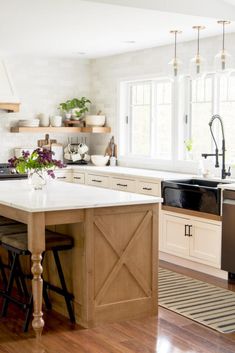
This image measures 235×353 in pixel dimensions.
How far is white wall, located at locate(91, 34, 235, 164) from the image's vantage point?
6.84 metres

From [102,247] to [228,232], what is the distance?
1.69 m

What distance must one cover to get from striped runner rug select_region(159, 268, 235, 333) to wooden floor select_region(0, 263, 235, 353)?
0.14 m

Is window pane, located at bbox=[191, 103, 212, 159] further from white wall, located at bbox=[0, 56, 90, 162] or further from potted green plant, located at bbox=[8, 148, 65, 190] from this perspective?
potted green plant, located at bbox=[8, 148, 65, 190]

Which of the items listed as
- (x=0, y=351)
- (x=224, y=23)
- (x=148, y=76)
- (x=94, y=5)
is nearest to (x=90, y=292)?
(x=0, y=351)

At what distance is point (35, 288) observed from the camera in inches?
165

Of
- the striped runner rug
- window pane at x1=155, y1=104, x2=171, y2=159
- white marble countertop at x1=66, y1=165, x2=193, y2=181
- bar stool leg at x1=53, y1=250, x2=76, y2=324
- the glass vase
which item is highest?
window pane at x1=155, y1=104, x2=171, y2=159

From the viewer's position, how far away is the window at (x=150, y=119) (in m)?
7.79

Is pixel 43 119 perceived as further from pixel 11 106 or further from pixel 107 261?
pixel 107 261

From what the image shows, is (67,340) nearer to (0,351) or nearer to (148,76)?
(0,351)

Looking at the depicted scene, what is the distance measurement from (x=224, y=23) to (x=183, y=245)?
7.56 feet

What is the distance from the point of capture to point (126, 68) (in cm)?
822

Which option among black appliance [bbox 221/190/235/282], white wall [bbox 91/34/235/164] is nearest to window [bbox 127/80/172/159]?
white wall [bbox 91/34/235/164]

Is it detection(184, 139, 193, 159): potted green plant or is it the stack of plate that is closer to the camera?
detection(184, 139, 193, 159): potted green plant

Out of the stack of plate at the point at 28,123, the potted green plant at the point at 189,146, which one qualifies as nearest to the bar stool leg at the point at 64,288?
the potted green plant at the point at 189,146
